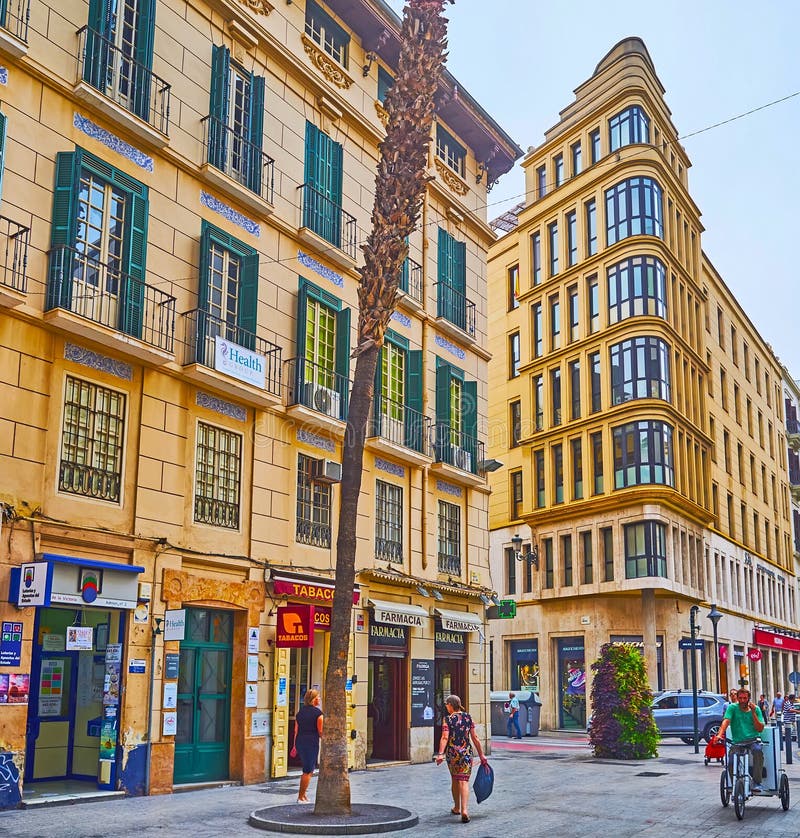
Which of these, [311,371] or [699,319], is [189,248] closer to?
[311,371]

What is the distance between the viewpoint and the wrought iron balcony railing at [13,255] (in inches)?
558

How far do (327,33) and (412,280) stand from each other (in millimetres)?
5896

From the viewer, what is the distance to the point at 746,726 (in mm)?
13875

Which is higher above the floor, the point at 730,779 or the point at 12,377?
the point at 12,377

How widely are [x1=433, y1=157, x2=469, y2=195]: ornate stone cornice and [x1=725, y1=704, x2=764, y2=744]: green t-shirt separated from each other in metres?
16.2

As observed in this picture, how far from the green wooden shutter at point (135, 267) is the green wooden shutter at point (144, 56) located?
4.62ft

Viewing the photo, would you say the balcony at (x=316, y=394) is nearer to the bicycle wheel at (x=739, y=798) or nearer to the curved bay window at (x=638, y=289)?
the bicycle wheel at (x=739, y=798)

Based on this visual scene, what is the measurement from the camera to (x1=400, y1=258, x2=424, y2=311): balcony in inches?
941

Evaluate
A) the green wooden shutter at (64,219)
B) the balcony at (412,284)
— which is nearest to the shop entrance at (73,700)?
the green wooden shutter at (64,219)

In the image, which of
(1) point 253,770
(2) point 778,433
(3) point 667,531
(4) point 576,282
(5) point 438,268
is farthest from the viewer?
(2) point 778,433

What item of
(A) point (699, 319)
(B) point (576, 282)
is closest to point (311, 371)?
(B) point (576, 282)

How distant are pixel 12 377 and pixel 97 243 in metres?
2.87

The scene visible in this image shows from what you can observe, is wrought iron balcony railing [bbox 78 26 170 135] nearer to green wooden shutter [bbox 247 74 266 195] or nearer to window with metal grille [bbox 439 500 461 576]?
green wooden shutter [bbox 247 74 266 195]

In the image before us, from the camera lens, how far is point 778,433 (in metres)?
64.6
